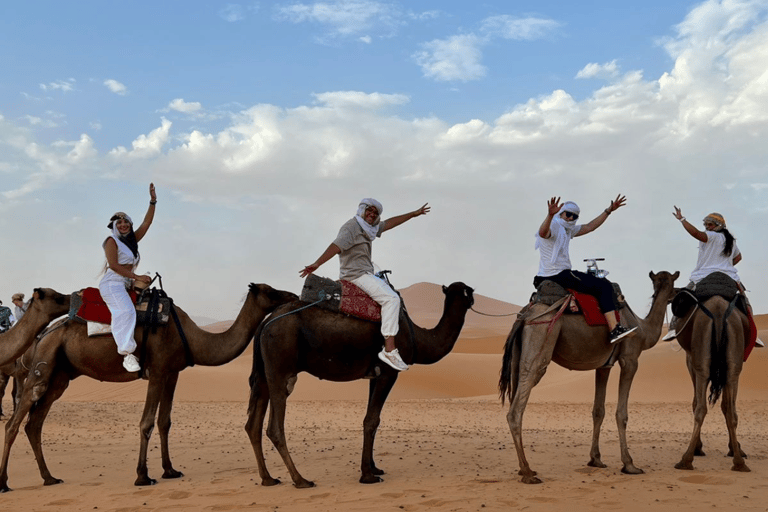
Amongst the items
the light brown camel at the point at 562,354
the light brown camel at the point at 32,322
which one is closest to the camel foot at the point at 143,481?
the light brown camel at the point at 32,322

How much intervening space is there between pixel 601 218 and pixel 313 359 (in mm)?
4499

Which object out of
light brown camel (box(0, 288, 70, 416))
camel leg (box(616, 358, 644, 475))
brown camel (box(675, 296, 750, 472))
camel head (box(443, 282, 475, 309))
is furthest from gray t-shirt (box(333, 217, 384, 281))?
brown camel (box(675, 296, 750, 472))

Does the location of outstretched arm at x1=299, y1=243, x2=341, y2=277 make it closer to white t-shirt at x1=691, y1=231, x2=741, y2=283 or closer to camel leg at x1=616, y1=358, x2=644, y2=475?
camel leg at x1=616, y1=358, x2=644, y2=475

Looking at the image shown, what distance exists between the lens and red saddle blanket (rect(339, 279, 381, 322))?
9812 millimetres

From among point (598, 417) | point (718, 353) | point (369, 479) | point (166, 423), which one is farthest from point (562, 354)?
point (166, 423)

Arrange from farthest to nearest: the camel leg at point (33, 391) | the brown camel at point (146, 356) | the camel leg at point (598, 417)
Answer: the camel leg at point (598, 417) < the camel leg at point (33, 391) < the brown camel at point (146, 356)

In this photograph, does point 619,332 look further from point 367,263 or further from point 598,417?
point 367,263

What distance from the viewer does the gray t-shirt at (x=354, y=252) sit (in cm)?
996

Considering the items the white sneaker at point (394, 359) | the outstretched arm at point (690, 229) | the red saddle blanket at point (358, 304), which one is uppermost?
the outstretched arm at point (690, 229)

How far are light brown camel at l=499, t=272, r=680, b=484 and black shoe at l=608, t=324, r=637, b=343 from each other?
16cm

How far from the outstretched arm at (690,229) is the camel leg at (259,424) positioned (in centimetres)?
631

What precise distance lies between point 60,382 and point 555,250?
23.6ft

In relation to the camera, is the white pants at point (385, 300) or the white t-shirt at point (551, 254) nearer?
the white pants at point (385, 300)

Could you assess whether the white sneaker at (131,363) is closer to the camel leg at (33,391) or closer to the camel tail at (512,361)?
the camel leg at (33,391)
